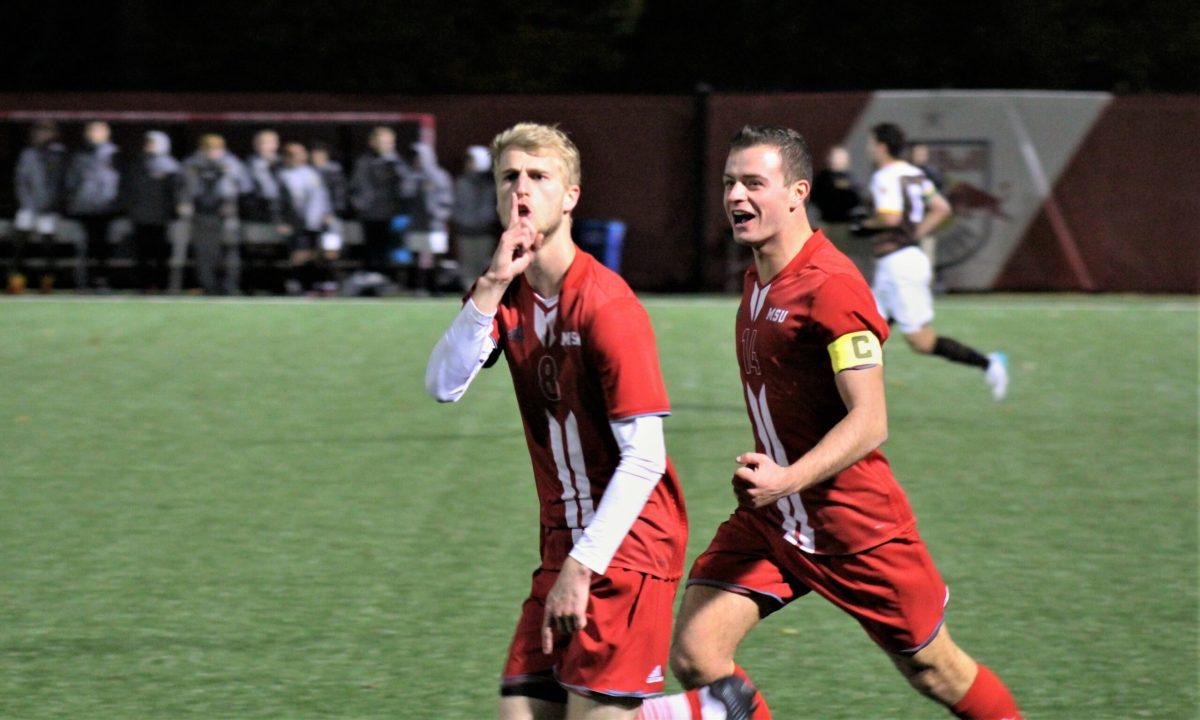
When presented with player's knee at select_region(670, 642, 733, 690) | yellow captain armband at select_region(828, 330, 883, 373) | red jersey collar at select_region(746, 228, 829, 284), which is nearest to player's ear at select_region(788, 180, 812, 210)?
red jersey collar at select_region(746, 228, 829, 284)

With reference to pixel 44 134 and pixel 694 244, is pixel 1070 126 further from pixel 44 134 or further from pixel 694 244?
pixel 44 134

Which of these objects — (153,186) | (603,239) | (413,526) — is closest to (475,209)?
(603,239)

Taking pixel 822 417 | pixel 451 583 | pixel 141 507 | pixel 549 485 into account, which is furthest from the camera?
pixel 141 507

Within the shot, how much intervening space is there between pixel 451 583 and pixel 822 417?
3.16m

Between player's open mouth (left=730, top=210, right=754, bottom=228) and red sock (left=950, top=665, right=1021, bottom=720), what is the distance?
144 cm

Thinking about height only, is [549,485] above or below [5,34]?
below

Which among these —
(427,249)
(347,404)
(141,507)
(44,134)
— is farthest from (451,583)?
(44,134)

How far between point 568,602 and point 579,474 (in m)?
0.36

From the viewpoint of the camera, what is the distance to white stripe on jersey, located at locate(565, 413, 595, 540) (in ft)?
13.4

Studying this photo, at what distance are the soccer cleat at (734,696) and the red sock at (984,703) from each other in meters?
0.64

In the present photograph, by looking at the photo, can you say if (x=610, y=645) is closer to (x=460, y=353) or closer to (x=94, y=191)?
(x=460, y=353)

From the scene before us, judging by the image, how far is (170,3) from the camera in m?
31.4

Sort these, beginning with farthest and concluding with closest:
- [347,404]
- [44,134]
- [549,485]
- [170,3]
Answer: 1. [170,3]
2. [44,134]
3. [347,404]
4. [549,485]

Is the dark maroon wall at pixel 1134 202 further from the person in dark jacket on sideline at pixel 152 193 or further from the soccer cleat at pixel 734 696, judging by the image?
the soccer cleat at pixel 734 696
